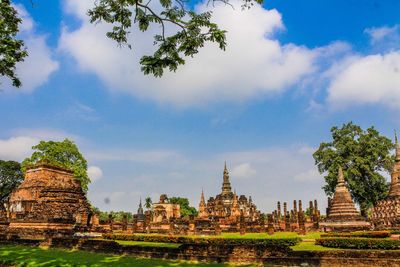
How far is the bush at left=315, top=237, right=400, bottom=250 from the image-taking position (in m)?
14.6

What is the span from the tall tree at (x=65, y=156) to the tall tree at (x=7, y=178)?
11.1 meters

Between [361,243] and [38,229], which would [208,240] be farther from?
[38,229]

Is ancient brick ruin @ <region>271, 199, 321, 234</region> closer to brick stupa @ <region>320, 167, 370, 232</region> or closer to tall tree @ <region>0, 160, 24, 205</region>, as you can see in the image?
brick stupa @ <region>320, 167, 370, 232</region>

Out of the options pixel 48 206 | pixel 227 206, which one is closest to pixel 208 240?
pixel 48 206

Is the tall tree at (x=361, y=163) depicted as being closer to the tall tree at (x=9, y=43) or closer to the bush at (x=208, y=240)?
the bush at (x=208, y=240)

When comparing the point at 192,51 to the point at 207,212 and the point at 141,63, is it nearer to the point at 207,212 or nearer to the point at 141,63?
the point at 141,63

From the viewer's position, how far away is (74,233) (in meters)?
24.2

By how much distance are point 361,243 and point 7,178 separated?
53.5 m

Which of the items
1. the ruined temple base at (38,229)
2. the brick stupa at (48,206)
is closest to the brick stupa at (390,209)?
the brick stupa at (48,206)

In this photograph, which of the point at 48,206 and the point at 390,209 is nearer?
the point at 48,206

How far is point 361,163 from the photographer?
40.1 metres

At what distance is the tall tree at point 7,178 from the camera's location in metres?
53.6

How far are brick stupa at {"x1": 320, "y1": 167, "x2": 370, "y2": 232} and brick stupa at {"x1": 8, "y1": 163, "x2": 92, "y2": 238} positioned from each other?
20.9 metres

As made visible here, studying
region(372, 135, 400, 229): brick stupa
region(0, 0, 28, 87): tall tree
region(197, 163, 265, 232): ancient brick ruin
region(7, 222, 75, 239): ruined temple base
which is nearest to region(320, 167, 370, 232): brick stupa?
region(372, 135, 400, 229): brick stupa
